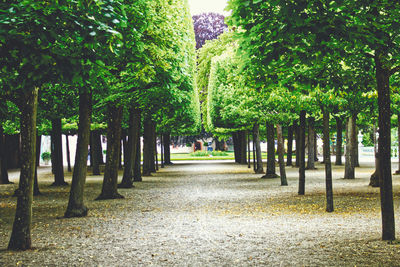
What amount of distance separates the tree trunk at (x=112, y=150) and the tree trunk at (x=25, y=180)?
26.8 ft

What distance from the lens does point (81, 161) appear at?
12570 millimetres

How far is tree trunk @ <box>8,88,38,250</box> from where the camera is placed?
801 centimetres

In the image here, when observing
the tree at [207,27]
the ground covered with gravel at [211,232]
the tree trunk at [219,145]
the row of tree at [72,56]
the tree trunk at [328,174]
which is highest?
the tree at [207,27]

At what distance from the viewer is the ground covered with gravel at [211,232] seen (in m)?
7.29

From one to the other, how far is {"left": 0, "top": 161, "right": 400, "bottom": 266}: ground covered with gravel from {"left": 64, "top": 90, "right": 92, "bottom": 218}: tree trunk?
548 millimetres

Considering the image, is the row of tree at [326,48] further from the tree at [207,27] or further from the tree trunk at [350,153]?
the tree at [207,27]

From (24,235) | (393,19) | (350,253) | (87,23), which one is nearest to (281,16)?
(393,19)

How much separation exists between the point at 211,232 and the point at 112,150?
7.32 meters

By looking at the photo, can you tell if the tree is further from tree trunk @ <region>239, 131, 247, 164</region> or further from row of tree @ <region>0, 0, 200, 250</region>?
row of tree @ <region>0, 0, 200, 250</region>

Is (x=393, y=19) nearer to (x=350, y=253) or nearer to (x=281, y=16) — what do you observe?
(x=281, y=16)

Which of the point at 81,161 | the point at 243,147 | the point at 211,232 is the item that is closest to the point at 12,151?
the point at 243,147

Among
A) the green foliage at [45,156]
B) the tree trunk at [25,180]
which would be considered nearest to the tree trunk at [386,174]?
the tree trunk at [25,180]

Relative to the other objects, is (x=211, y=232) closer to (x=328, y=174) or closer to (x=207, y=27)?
(x=328, y=174)

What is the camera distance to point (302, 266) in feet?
21.9
